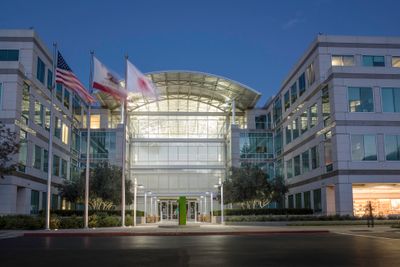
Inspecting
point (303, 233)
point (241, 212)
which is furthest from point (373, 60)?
point (303, 233)

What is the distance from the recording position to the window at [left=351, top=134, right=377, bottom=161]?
44594mm

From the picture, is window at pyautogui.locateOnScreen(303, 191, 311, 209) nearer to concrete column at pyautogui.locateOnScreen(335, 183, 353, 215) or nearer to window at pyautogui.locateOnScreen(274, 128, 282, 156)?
concrete column at pyautogui.locateOnScreen(335, 183, 353, 215)

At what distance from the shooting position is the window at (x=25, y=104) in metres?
45.5

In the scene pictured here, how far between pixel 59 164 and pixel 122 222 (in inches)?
910

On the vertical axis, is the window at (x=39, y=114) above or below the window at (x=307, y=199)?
above

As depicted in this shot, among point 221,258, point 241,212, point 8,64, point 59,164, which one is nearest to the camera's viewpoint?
point 221,258

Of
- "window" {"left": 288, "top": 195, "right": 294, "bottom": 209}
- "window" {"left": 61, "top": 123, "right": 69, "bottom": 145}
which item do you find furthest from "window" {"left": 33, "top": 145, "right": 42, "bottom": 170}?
"window" {"left": 288, "top": 195, "right": 294, "bottom": 209}

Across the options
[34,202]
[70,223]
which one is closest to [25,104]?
[34,202]

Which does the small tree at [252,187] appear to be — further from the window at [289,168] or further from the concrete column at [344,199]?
the window at [289,168]

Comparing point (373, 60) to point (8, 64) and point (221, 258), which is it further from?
point (221, 258)

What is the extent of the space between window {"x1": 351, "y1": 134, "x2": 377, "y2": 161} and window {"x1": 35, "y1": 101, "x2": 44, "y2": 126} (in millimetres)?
30236

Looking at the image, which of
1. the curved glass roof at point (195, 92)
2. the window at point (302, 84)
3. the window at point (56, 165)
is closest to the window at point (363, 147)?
the window at point (302, 84)

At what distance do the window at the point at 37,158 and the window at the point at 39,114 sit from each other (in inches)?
99.1

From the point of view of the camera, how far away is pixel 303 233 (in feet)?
93.1
